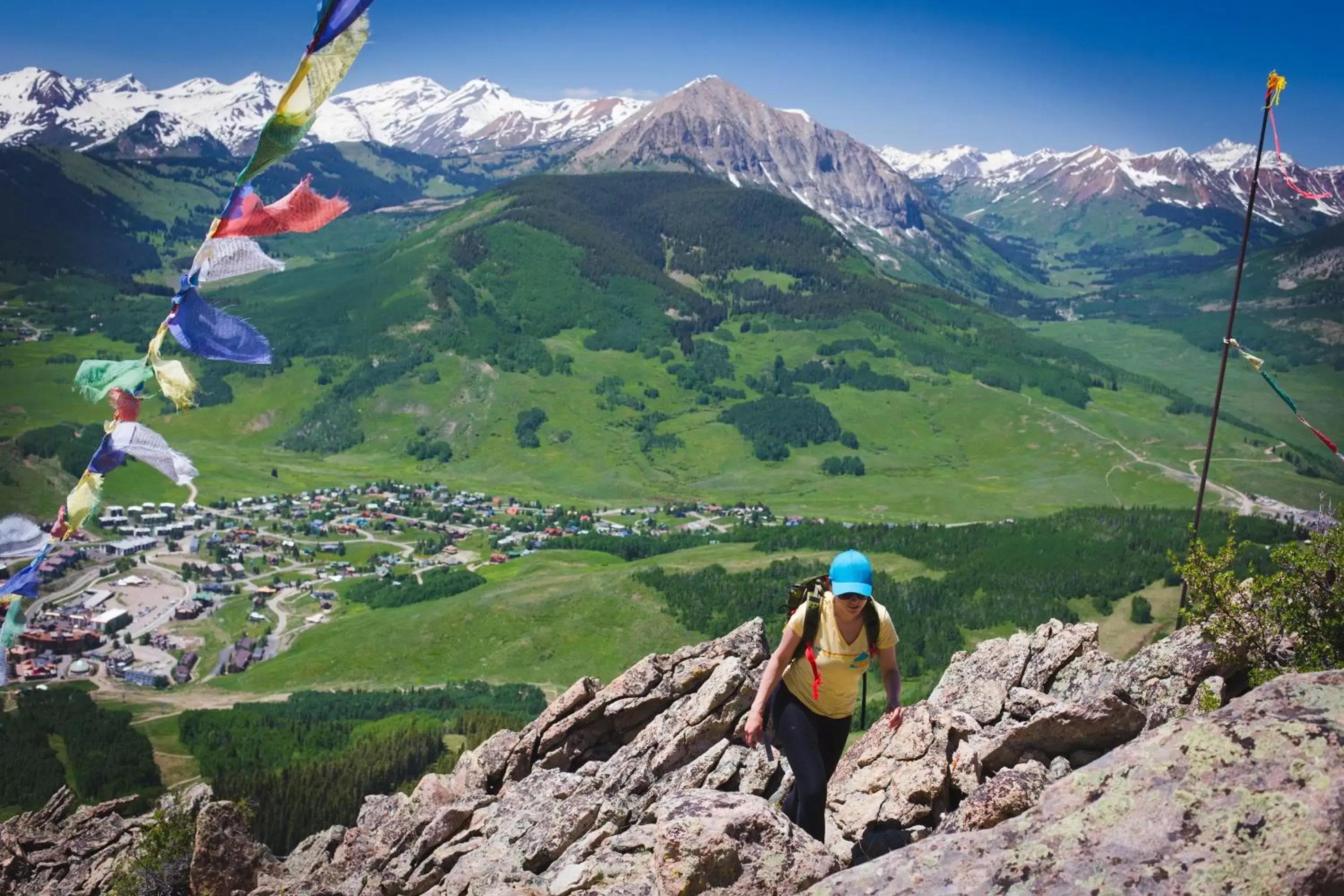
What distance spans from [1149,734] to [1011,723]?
38.5 ft

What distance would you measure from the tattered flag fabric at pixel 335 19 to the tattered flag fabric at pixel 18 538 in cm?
813

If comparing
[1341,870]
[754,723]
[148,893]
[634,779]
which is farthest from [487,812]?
[1341,870]

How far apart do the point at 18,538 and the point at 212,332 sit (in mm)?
5022

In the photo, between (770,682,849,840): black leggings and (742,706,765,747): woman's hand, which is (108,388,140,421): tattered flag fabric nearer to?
(742,706,765,747): woman's hand

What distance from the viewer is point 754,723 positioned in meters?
14.6

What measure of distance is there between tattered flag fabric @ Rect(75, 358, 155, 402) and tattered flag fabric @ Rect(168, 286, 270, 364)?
866 mm

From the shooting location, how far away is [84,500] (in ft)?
37.7

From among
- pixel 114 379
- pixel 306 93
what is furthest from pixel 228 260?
pixel 306 93

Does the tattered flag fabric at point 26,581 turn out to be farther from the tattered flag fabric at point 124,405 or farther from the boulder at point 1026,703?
the boulder at point 1026,703

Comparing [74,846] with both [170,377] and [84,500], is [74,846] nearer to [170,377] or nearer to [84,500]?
[84,500]

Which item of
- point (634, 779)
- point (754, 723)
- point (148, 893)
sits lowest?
point (148, 893)

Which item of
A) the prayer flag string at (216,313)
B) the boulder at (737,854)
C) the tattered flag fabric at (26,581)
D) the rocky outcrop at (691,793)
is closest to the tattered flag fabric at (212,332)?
the prayer flag string at (216,313)

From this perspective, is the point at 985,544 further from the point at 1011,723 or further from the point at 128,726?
the point at 1011,723

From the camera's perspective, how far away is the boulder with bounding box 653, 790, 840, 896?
13453 mm
